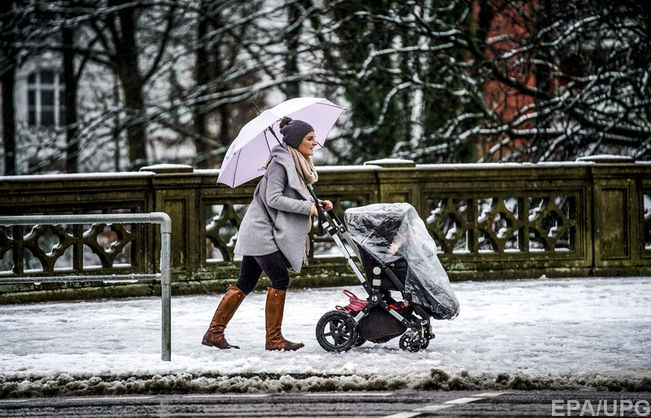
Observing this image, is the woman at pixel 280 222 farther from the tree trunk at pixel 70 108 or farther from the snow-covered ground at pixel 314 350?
the tree trunk at pixel 70 108

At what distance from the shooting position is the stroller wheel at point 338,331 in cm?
763

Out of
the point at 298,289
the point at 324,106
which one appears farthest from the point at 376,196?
the point at 324,106

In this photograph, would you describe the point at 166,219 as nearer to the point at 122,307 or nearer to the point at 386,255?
the point at 386,255

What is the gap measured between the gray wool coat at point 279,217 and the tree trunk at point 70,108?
12182 mm

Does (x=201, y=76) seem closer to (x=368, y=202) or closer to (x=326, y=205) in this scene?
(x=368, y=202)

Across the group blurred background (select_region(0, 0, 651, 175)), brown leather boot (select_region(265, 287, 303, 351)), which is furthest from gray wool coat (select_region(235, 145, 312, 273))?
blurred background (select_region(0, 0, 651, 175))

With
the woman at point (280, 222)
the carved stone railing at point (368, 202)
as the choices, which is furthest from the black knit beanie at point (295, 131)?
the carved stone railing at point (368, 202)

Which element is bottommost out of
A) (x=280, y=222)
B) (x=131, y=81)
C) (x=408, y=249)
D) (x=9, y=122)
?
(x=408, y=249)

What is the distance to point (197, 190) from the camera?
1107 cm

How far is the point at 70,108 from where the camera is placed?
969 inches

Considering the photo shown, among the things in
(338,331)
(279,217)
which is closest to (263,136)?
(279,217)

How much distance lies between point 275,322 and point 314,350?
358mm

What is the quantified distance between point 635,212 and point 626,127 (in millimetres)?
3688

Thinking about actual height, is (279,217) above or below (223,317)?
above
